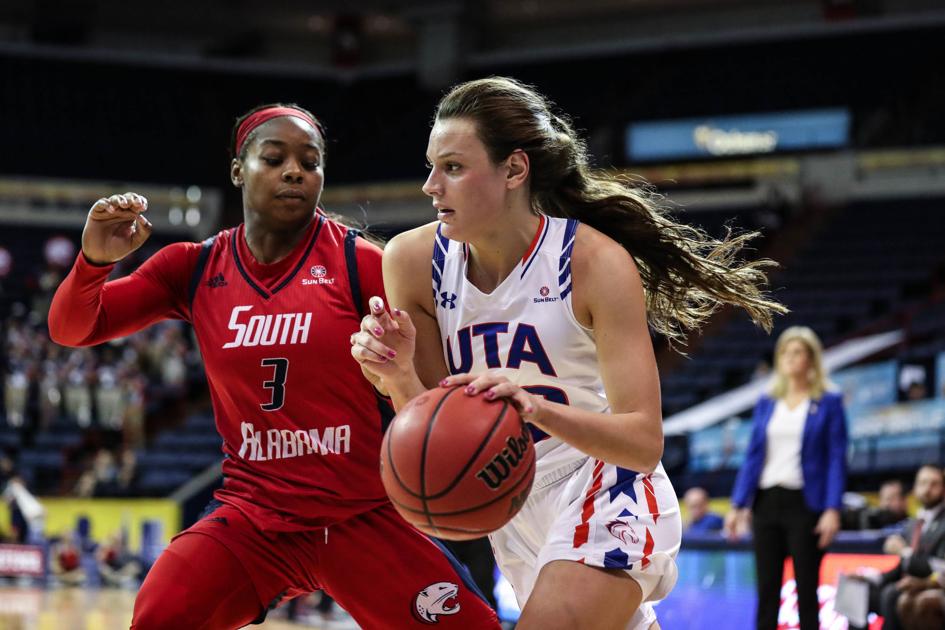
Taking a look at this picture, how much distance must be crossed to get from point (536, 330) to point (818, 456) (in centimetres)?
356

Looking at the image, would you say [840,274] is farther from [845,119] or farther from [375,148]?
[375,148]

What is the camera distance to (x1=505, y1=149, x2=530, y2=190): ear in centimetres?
310

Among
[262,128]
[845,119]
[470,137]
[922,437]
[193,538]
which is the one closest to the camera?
[470,137]

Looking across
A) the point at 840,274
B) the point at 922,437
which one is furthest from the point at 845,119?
the point at 922,437

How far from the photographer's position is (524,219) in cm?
316

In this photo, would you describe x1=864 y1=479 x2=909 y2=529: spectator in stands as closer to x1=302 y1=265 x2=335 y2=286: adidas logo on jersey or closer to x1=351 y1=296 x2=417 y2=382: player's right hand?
x1=302 y1=265 x2=335 y2=286: adidas logo on jersey

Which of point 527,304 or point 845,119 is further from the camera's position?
point 845,119

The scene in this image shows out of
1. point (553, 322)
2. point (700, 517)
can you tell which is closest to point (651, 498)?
point (553, 322)

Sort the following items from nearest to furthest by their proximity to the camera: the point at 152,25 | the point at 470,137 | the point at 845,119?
the point at 470,137 < the point at 845,119 < the point at 152,25


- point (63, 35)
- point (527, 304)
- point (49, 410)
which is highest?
point (63, 35)

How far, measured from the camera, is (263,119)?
11.9ft

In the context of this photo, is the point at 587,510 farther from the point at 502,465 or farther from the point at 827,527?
the point at 827,527

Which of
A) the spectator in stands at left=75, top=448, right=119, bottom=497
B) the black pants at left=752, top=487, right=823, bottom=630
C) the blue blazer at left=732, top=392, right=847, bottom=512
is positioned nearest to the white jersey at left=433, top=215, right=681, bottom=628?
the black pants at left=752, top=487, right=823, bottom=630

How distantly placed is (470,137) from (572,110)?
65.3 feet
